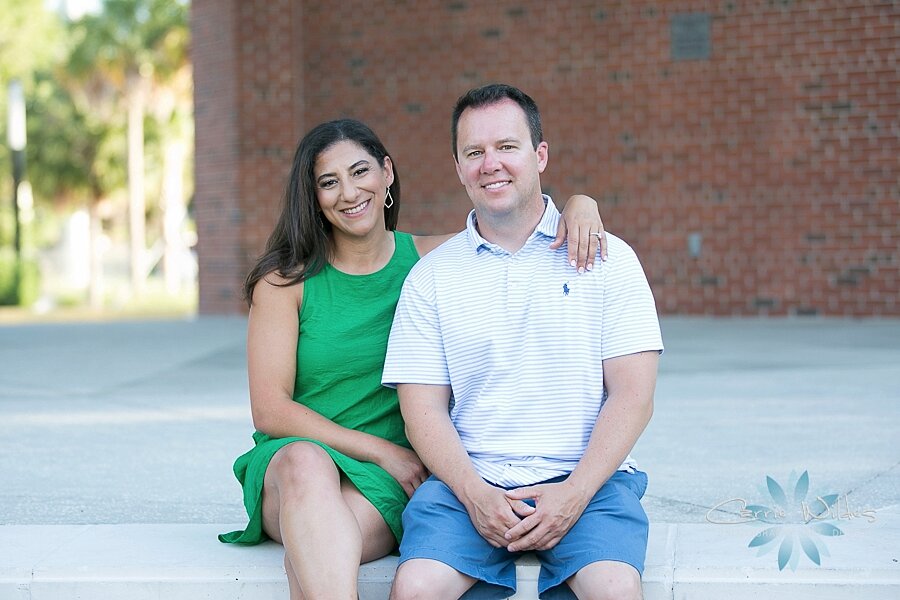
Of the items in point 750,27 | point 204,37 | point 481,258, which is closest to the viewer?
point 481,258

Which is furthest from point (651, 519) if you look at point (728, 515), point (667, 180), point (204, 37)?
point (204, 37)

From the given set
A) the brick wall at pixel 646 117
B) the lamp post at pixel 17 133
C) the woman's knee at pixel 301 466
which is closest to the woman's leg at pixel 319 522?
the woman's knee at pixel 301 466

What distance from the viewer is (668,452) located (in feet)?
17.4

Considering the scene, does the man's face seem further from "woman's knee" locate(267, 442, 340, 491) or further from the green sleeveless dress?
"woman's knee" locate(267, 442, 340, 491)

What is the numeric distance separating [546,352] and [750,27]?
896 centimetres

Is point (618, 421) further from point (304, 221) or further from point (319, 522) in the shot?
point (304, 221)

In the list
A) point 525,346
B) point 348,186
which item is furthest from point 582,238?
point 348,186

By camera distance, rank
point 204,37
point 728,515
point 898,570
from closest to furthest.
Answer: point 898,570 → point 728,515 → point 204,37

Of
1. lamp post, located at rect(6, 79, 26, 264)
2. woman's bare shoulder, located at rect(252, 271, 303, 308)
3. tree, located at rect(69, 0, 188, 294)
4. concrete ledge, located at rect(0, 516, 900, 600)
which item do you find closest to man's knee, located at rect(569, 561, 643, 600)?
concrete ledge, located at rect(0, 516, 900, 600)

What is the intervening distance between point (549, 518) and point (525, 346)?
1.52 ft

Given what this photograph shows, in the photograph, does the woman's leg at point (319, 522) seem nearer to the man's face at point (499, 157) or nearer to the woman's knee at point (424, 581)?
the woman's knee at point (424, 581)

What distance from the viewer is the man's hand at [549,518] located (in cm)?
294

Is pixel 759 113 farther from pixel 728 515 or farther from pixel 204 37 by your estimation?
pixel 728 515

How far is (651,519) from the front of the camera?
4047 millimetres
